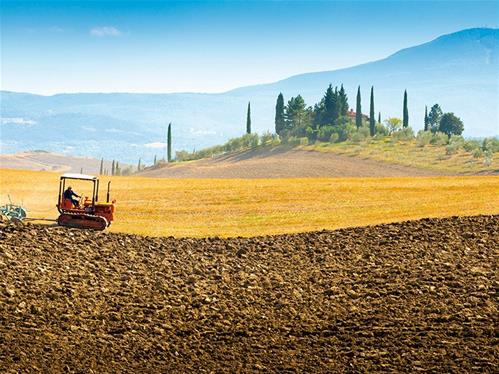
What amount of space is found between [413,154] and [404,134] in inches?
606

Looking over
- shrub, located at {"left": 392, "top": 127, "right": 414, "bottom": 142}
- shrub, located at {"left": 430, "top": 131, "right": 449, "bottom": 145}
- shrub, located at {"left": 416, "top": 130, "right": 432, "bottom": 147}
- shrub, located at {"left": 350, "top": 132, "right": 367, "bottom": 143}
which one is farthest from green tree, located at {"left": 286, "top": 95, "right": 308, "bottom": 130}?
shrub, located at {"left": 430, "top": 131, "right": 449, "bottom": 145}

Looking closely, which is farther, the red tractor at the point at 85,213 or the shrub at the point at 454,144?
the shrub at the point at 454,144

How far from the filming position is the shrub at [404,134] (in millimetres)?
116250

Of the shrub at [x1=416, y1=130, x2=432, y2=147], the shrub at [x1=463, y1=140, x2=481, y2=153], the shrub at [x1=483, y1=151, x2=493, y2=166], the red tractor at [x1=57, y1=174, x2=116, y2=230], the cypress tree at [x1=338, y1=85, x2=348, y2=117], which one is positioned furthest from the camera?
the cypress tree at [x1=338, y1=85, x2=348, y2=117]

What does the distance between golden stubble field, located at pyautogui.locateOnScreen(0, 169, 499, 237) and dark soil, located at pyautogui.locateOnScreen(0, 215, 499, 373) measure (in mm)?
6575

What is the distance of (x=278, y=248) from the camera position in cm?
2734

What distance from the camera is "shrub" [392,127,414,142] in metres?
116

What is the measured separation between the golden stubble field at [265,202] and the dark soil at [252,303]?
6575 millimetres

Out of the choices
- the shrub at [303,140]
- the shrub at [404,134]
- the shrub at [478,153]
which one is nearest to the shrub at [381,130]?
the shrub at [404,134]

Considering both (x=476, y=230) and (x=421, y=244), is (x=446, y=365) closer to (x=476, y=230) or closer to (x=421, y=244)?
(x=421, y=244)

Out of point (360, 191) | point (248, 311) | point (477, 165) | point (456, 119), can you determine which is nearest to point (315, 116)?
point (456, 119)

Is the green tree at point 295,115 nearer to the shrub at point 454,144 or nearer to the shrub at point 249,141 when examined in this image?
the shrub at point 249,141

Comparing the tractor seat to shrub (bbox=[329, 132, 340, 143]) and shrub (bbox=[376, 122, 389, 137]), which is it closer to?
shrub (bbox=[329, 132, 340, 143])

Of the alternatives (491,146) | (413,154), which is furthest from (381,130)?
(491,146)
